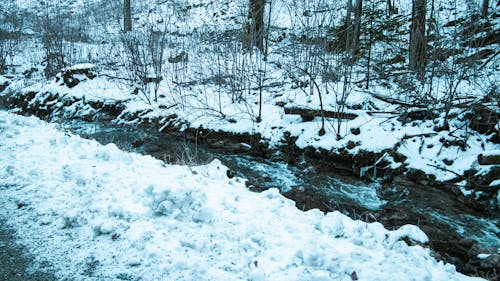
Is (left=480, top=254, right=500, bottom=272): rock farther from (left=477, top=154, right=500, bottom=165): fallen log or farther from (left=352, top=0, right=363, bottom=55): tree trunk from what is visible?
(left=352, top=0, right=363, bottom=55): tree trunk

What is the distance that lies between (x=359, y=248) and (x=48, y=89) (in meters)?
12.2

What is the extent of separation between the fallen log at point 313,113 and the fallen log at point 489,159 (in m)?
2.46

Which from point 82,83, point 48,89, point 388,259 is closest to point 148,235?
point 388,259

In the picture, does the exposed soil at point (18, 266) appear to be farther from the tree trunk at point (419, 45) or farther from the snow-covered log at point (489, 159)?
the tree trunk at point (419, 45)

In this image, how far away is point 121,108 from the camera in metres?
10.5

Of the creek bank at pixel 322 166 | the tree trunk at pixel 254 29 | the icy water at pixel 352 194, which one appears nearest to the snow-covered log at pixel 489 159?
the creek bank at pixel 322 166

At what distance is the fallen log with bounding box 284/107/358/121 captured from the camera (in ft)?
24.5

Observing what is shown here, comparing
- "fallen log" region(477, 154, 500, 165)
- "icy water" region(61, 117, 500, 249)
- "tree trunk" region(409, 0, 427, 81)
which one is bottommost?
"icy water" region(61, 117, 500, 249)

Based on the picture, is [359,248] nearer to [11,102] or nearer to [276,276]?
[276,276]

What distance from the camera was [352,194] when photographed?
5980mm

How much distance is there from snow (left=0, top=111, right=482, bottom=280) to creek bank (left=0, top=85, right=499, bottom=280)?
38.7 inches

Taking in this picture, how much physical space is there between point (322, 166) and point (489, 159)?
2.73 m

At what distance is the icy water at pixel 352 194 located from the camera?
4996 mm

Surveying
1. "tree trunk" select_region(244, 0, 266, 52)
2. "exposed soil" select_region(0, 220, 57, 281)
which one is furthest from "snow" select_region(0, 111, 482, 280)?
"tree trunk" select_region(244, 0, 266, 52)
